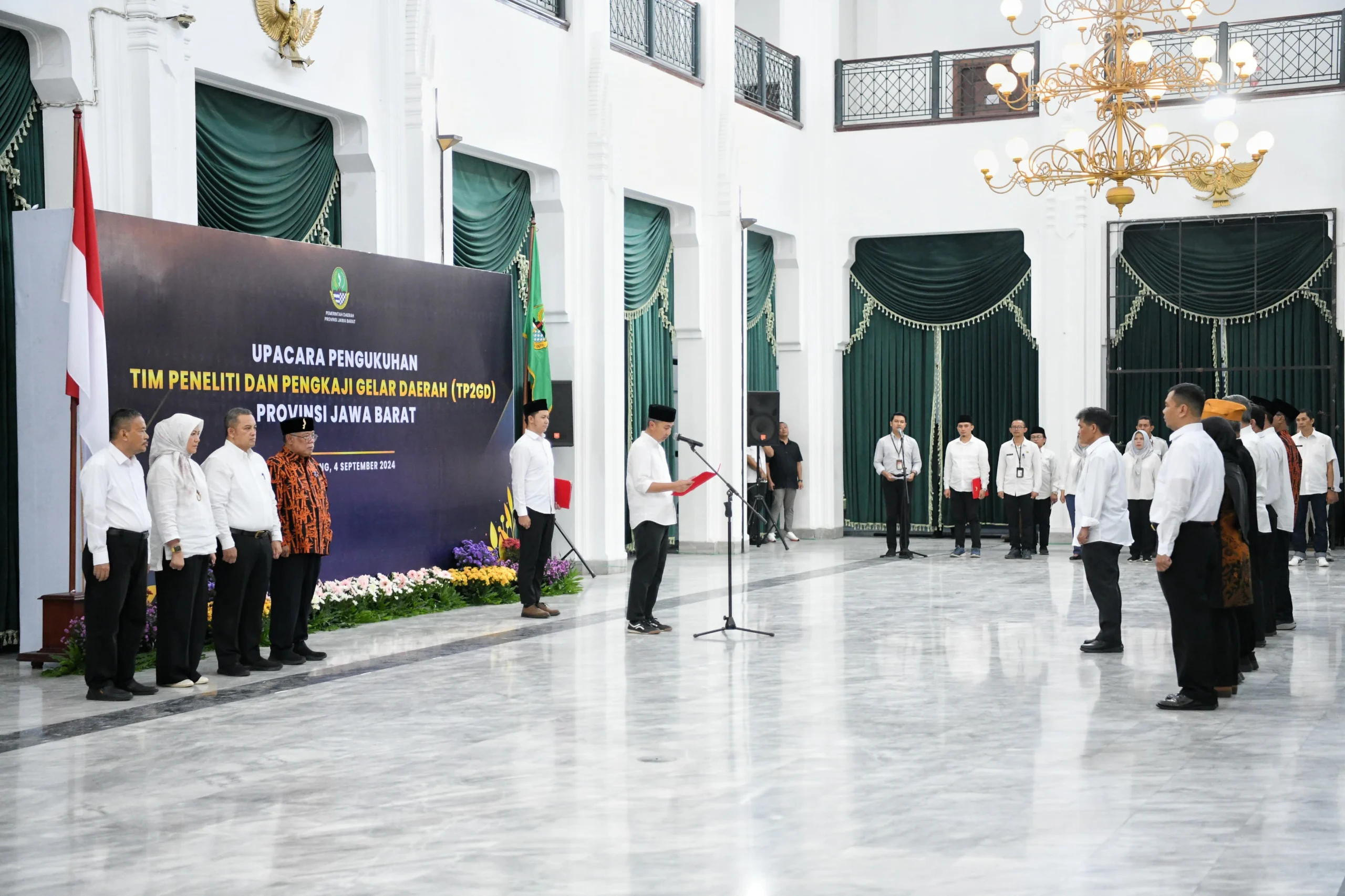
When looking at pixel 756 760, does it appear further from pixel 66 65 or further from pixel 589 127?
pixel 589 127

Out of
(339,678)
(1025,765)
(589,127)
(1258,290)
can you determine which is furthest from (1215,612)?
(1258,290)

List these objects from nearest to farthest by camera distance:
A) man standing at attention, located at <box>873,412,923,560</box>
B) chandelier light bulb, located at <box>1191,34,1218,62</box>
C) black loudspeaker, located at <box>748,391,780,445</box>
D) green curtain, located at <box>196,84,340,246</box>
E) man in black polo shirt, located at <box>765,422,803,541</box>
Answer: green curtain, located at <box>196,84,340,246</box>
chandelier light bulb, located at <box>1191,34,1218,62</box>
man standing at attention, located at <box>873,412,923,560</box>
black loudspeaker, located at <box>748,391,780,445</box>
man in black polo shirt, located at <box>765,422,803,541</box>

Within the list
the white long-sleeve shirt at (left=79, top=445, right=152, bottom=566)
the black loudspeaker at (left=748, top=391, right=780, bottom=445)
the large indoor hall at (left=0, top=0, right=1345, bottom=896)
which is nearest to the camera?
the large indoor hall at (left=0, top=0, right=1345, bottom=896)

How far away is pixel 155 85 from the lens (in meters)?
8.30

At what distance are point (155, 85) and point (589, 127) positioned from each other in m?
4.73

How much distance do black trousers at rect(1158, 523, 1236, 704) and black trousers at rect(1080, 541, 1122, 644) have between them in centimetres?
169

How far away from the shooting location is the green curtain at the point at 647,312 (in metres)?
13.9

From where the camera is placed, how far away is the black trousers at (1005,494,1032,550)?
47.2ft

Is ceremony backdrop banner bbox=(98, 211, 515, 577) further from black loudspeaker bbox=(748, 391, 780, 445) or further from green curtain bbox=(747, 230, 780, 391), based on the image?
green curtain bbox=(747, 230, 780, 391)

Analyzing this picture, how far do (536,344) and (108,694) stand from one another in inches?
220

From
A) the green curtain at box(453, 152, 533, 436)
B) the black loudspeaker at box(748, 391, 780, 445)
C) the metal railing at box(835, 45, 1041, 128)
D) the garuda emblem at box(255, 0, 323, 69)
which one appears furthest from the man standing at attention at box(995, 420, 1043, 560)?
the garuda emblem at box(255, 0, 323, 69)

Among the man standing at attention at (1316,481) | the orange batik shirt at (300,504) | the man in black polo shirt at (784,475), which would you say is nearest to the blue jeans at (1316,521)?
the man standing at attention at (1316,481)

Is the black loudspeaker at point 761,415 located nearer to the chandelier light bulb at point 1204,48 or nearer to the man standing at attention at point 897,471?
the man standing at attention at point 897,471

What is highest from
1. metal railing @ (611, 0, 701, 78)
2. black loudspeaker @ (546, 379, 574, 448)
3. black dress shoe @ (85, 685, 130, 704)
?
metal railing @ (611, 0, 701, 78)
